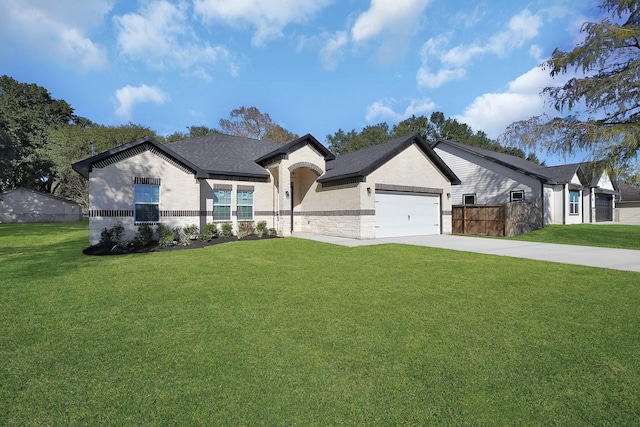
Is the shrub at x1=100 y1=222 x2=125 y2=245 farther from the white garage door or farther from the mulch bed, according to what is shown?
the white garage door

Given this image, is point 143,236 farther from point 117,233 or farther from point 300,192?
point 300,192

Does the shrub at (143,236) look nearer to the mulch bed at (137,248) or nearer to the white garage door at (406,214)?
the mulch bed at (137,248)

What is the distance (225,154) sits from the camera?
18953 mm

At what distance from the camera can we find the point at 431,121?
54781 mm

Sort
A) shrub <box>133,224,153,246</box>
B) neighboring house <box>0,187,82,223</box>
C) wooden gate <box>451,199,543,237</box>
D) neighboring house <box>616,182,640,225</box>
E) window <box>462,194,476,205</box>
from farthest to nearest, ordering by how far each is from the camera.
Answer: neighboring house <box>0,187,82,223</box>, neighboring house <box>616,182,640,225</box>, window <box>462,194,476,205</box>, wooden gate <box>451,199,543,237</box>, shrub <box>133,224,153,246</box>

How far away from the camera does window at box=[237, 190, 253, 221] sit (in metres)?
17.6

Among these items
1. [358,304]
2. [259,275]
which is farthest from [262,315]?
[259,275]

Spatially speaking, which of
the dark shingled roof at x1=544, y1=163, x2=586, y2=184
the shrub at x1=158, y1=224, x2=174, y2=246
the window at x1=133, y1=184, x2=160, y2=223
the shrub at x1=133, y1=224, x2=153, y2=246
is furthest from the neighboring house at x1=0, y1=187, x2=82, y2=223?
the dark shingled roof at x1=544, y1=163, x2=586, y2=184

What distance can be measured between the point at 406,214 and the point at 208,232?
34.7ft

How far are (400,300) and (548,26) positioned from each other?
15.1m

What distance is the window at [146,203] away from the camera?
14.3 meters

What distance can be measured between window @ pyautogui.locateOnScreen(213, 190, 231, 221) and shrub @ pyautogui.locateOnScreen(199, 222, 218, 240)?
810mm

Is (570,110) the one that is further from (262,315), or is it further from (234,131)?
(234,131)

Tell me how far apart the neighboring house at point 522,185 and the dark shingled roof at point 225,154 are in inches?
639
